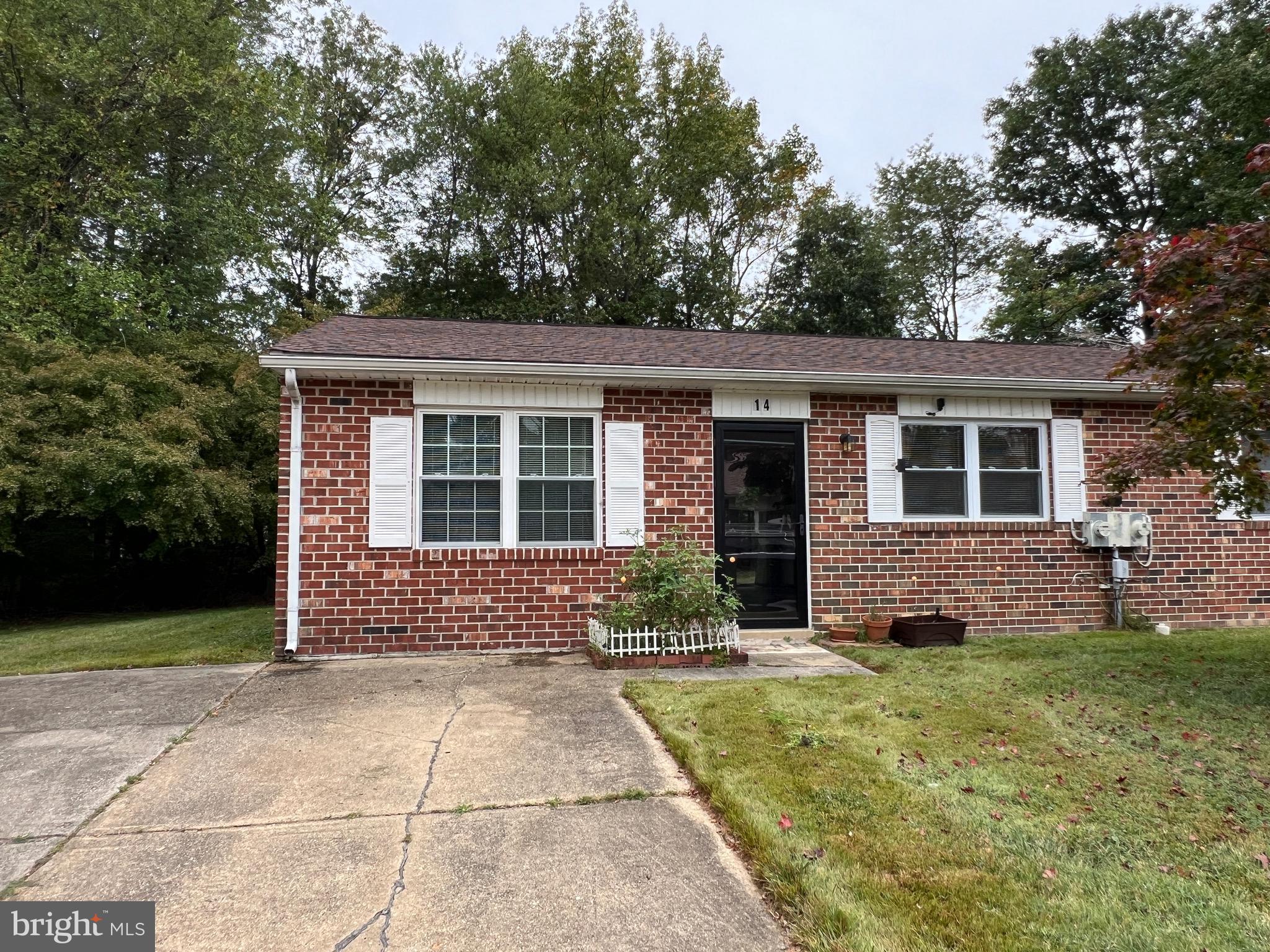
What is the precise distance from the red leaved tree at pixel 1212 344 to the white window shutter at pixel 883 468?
244cm

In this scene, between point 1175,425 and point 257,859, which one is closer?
point 257,859

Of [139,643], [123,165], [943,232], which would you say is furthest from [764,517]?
[943,232]

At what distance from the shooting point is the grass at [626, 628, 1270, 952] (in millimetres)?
2098

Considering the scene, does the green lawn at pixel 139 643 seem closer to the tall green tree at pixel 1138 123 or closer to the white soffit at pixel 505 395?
the white soffit at pixel 505 395

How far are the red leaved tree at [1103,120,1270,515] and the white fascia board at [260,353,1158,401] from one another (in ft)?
7.05

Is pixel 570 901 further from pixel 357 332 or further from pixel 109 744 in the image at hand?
pixel 357 332

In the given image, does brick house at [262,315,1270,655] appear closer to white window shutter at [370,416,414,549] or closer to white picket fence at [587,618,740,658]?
white window shutter at [370,416,414,549]

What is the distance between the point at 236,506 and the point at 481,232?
12729mm

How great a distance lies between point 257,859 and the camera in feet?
8.17

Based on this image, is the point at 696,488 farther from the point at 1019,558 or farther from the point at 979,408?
the point at 1019,558

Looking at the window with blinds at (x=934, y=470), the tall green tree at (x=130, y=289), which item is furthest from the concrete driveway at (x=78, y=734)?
the window with blinds at (x=934, y=470)

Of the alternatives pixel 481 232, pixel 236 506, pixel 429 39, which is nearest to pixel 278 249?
pixel 481 232

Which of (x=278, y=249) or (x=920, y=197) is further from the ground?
(x=920, y=197)

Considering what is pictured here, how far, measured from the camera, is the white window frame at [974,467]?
7.43 m
